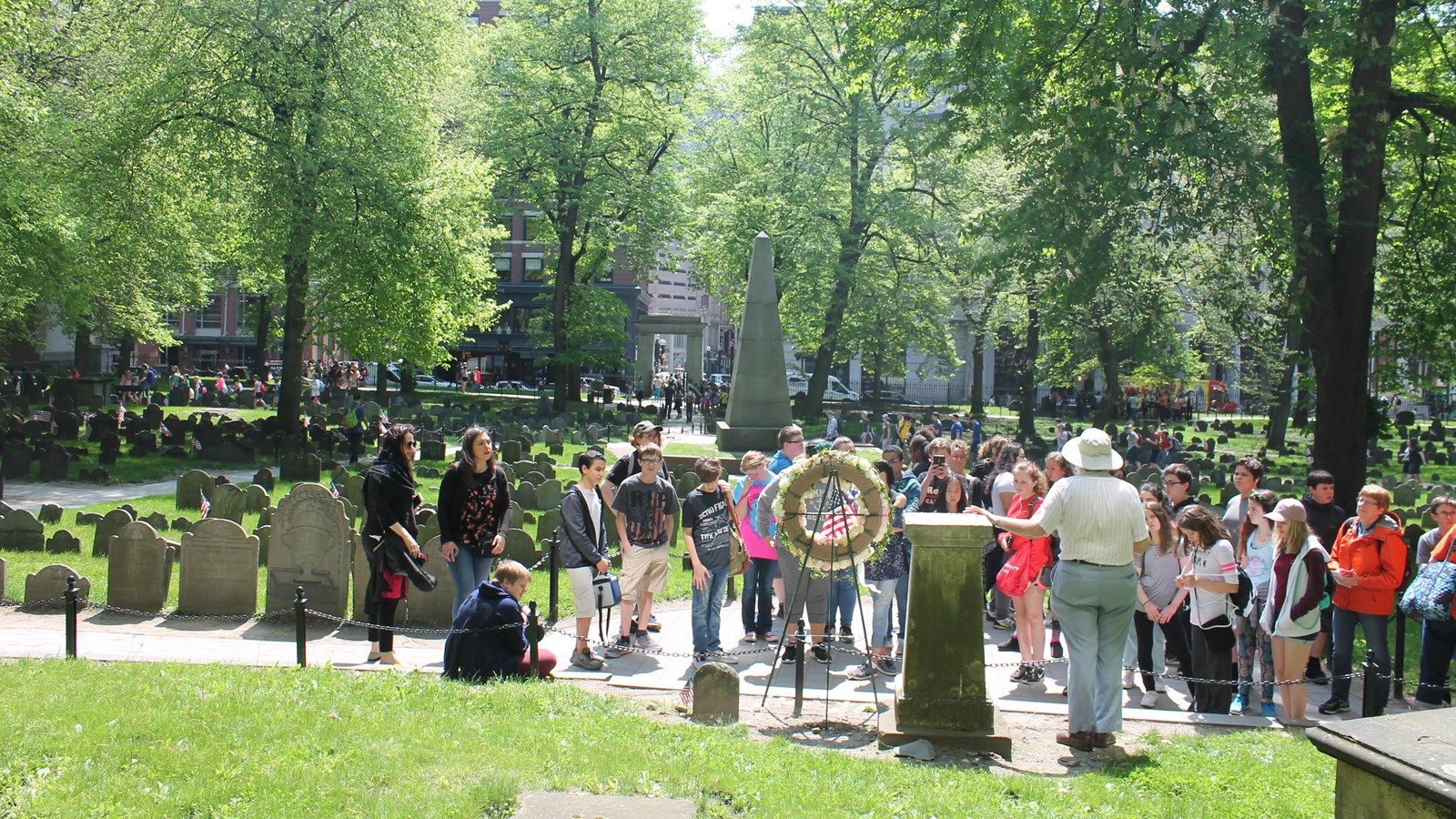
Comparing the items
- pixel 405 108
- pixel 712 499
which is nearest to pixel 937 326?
pixel 405 108

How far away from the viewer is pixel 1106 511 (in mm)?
6738

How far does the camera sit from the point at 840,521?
8406 mm

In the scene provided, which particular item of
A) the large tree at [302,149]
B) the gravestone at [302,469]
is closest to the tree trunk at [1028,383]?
the large tree at [302,149]

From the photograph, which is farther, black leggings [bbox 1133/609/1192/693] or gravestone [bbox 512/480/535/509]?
gravestone [bbox 512/480/535/509]

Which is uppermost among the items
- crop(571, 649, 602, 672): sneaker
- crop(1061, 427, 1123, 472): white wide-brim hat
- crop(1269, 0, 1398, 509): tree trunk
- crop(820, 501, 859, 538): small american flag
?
crop(1269, 0, 1398, 509): tree trunk

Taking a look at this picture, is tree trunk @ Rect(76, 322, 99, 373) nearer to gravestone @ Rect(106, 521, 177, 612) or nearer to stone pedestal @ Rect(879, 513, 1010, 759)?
gravestone @ Rect(106, 521, 177, 612)

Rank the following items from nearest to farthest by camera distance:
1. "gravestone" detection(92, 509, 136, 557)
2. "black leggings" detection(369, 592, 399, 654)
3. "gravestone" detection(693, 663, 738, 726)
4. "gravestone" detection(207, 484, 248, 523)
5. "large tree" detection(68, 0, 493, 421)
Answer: "gravestone" detection(693, 663, 738, 726) < "black leggings" detection(369, 592, 399, 654) < "gravestone" detection(92, 509, 136, 557) < "gravestone" detection(207, 484, 248, 523) < "large tree" detection(68, 0, 493, 421)

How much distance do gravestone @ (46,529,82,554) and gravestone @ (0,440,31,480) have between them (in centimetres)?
802

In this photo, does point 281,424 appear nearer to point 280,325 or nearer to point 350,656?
point 280,325

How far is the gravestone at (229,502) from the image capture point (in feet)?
50.0

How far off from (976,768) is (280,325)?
3105 centimetres

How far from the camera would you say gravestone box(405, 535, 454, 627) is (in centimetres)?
1018

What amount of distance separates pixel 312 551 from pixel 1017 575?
21.2ft

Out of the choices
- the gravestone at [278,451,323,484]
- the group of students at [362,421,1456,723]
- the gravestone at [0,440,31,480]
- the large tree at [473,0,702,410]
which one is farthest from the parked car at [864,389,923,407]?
the group of students at [362,421,1456,723]
